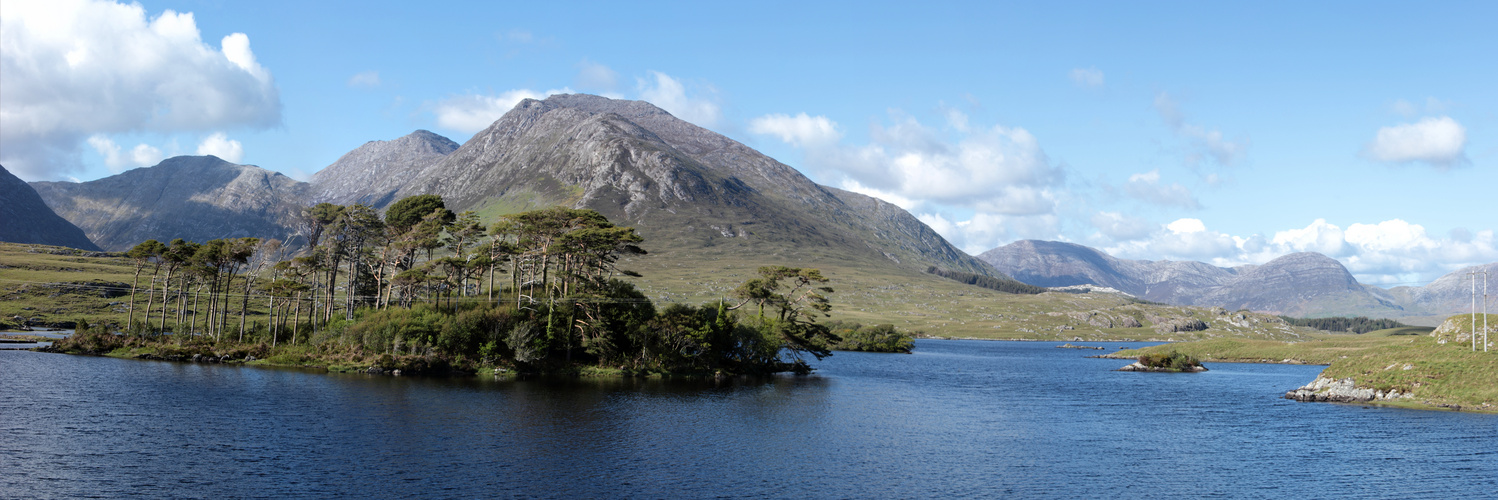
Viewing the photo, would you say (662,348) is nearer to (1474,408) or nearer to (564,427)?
(564,427)

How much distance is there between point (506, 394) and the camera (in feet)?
247

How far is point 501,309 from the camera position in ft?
320

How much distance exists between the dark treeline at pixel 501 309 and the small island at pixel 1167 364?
72017 mm

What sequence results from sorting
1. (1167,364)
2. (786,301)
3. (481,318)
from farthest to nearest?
(1167,364) < (786,301) < (481,318)

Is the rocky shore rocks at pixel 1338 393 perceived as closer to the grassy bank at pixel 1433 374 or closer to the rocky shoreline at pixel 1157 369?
the grassy bank at pixel 1433 374

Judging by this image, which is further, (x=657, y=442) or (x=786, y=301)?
(x=786, y=301)

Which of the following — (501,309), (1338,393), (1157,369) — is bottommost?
(1157,369)

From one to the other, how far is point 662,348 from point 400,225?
45.5 meters

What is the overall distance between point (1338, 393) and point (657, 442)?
77340 millimetres

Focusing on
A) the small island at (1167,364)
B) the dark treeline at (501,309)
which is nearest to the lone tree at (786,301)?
the dark treeline at (501,309)

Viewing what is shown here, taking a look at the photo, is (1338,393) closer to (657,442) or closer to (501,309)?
(657,442)

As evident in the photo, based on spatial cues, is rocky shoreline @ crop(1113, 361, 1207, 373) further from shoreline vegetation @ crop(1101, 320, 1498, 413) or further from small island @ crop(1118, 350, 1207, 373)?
shoreline vegetation @ crop(1101, 320, 1498, 413)

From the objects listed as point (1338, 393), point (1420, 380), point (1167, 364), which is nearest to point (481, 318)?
point (1338, 393)

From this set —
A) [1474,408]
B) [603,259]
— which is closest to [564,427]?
[603,259]
